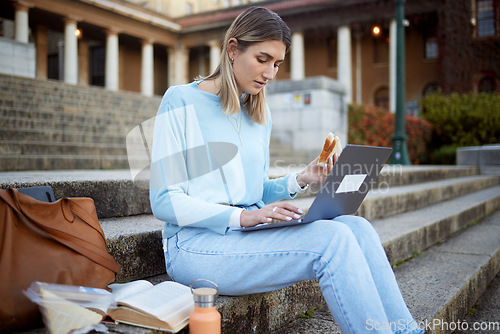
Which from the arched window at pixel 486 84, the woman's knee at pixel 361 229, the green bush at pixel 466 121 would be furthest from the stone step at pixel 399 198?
the arched window at pixel 486 84

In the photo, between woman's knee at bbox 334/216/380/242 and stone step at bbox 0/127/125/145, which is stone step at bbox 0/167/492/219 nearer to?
stone step at bbox 0/127/125/145

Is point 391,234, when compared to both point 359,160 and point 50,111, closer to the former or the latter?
point 359,160

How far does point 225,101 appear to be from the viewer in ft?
6.91

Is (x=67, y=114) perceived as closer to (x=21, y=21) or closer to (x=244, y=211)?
(x=244, y=211)

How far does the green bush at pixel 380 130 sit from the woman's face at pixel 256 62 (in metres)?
9.10

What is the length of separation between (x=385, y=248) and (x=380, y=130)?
9573 mm

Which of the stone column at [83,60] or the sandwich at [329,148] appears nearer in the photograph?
the sandwich at [329,148]

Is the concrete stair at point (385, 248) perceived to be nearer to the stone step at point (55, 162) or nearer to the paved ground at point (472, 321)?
the paved ground at point (472, 321)

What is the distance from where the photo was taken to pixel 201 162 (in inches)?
79.7

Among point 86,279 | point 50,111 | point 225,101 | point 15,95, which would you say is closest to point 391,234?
point 225,101

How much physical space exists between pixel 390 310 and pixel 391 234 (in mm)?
1849

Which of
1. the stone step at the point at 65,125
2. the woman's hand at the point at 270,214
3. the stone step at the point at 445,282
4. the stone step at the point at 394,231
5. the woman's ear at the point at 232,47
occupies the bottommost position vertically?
the stone step at the point at 445,282

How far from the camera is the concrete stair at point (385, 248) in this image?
2143 millimetres

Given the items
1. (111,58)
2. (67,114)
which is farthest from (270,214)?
(111,58)
